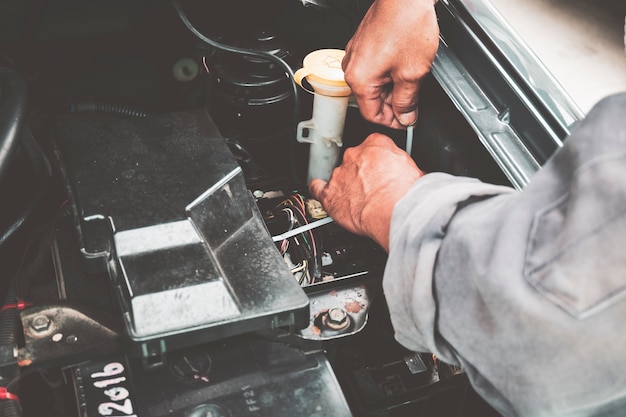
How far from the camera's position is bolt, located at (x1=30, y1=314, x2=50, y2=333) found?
2.76 feet

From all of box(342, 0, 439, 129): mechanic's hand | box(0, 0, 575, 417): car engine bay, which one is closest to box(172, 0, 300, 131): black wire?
box(0, 0, 575, 417): car engine bay

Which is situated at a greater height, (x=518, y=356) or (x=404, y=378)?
(x=518, y=356)

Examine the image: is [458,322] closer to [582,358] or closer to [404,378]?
[582,358]

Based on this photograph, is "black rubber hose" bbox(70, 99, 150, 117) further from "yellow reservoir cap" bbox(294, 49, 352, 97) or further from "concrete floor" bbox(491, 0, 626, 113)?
"concrete floor" bbox(491, 0, 626, 113)

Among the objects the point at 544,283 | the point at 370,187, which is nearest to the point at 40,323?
the point at 370,187

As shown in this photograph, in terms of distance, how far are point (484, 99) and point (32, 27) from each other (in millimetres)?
1038

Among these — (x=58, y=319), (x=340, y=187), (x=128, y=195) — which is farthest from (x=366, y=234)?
(x=58, y=319)

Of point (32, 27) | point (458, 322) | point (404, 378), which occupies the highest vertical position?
point (458, 322)

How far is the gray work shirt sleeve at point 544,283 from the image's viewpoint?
1.83ft

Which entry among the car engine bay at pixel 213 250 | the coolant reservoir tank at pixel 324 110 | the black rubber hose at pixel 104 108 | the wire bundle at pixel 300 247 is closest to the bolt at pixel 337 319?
the car engine bay at pixel 213 250

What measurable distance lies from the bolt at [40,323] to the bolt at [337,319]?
412 mm

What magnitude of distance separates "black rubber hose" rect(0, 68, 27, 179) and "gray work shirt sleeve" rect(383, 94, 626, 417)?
2.33ft

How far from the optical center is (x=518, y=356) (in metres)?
0.62

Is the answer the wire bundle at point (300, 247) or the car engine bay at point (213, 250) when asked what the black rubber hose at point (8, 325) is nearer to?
the car engine bay at point (213, 250)
